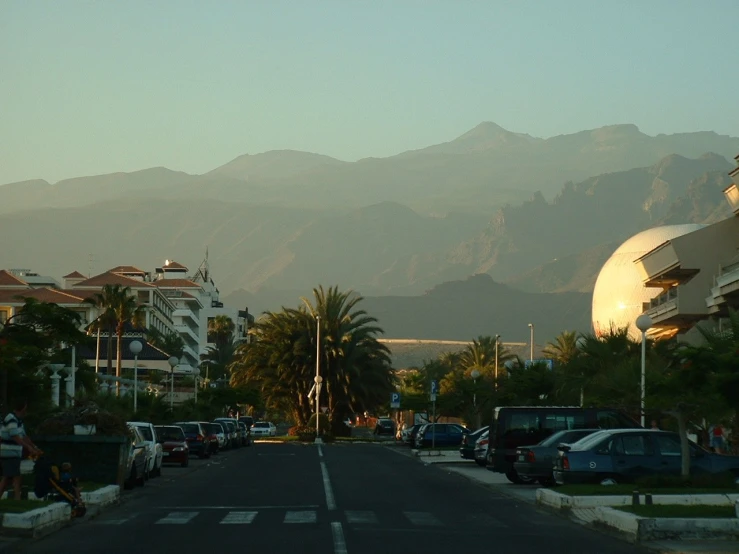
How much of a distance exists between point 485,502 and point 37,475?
9.26 meters

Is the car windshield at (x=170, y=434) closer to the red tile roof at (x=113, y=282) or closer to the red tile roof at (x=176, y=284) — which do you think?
the red tile roof at (x=113, y=282)

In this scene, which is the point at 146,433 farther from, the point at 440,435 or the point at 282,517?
the point at 440,435

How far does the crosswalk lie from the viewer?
19.7 meters

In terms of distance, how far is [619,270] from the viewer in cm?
9950

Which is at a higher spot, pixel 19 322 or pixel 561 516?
pixel 19 322

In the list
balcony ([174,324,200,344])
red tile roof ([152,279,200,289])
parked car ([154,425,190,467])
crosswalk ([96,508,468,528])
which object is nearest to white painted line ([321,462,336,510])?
crosswalk ([96,508,468,528])

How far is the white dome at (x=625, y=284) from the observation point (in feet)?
312

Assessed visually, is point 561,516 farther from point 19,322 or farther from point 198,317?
point 198,317

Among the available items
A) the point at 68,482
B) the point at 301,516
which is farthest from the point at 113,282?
the point at 301,516

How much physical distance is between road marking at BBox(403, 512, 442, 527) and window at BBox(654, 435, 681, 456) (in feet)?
21.4

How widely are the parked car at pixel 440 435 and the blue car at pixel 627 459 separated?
32.4 metres

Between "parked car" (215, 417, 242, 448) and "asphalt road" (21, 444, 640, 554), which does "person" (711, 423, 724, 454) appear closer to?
"asphalt road" (21, 444, 640, 554)

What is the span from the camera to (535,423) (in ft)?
110

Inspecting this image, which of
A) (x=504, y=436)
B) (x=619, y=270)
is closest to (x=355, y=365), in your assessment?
(x=619, y=270)
